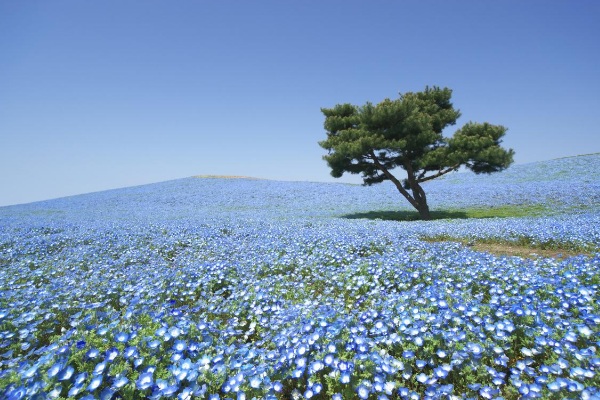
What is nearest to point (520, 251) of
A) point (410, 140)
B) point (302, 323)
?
point (302, 323)

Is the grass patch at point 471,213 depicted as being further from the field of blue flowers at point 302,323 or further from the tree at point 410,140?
the field of blue flowers at point 302,323

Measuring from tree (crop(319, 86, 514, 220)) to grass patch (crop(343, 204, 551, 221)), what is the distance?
56.9 inches

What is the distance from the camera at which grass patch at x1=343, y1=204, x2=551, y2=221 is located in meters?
18.6

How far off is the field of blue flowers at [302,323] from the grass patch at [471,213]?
9.08 m

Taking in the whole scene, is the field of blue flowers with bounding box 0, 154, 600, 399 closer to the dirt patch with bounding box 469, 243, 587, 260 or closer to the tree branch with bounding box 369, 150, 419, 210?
the dirt patch with bounding box 469, 243, 587, 260

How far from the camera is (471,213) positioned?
789 inches

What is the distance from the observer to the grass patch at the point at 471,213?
18.6 m

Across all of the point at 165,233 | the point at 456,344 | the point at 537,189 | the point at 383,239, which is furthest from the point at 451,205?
the point at 456,344

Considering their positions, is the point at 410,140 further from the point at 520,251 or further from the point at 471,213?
the point at 520,251

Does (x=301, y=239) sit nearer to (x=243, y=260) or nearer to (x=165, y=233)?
(x=243, y=260)

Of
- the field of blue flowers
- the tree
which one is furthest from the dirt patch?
the tree

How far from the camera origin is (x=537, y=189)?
2469 centimetres

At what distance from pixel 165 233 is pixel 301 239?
18.6 feet

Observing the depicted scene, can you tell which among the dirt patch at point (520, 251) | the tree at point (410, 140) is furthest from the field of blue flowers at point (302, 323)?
the tree at point (410, 140)
